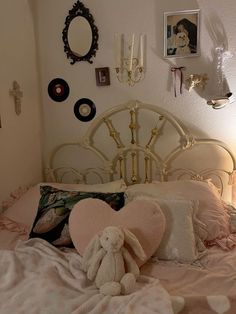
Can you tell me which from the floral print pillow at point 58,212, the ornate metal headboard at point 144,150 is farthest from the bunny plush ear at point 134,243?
the ornate metal headboard at point 144,150

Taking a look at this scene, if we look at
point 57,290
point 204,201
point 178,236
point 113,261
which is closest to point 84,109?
point 204,201

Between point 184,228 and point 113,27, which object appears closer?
point 184,228

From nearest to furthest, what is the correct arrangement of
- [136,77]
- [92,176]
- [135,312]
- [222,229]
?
[135,312], [222,229], [136,77], [92,176]

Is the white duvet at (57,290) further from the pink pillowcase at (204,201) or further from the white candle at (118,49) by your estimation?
the white candle at (118,49)

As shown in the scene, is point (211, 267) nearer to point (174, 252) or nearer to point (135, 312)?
point (174, 252)

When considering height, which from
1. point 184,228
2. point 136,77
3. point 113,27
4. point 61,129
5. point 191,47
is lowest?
point 184,228

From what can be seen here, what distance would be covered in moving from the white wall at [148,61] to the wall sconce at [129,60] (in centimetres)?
4

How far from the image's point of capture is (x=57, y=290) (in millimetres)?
1250

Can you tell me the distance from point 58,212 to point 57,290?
0.56 m

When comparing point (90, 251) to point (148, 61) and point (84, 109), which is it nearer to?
point (84, 109)

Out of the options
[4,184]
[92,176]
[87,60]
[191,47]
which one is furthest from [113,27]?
[4,184]

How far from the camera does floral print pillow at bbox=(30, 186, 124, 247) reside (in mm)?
1705

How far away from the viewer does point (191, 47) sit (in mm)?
2156

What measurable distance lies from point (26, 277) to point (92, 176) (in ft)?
3.85
